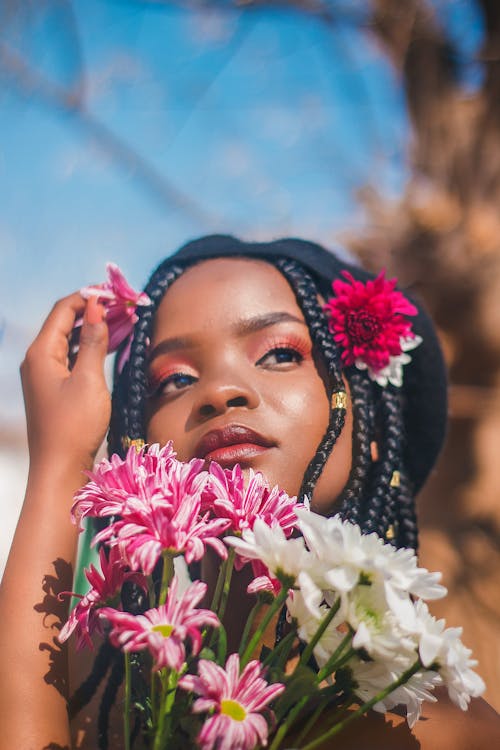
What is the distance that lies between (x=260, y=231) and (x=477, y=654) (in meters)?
2.69

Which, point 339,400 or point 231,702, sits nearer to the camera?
point 231,702

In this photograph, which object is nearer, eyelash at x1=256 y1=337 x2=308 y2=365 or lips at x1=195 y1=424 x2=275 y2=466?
lips at x1=195 y1=424 x2=275 y2=466

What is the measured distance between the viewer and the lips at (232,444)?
1779mm

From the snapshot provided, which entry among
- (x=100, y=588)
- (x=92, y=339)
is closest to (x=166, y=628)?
(x=100, y=588)

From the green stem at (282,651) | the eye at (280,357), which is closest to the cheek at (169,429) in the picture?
the eye at (280,357)

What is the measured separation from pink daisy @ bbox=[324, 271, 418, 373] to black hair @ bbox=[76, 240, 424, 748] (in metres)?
0.04

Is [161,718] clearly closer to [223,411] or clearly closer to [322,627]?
[322,627]

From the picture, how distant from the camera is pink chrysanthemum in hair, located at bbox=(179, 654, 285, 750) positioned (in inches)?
44.0

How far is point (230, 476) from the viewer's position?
1.50 meters

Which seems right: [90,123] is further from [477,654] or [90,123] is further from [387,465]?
[477,654]

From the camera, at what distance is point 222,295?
78.8 inches

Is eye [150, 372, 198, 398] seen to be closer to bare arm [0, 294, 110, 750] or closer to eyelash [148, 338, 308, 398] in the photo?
eyelash [148, 338, 308, 398]

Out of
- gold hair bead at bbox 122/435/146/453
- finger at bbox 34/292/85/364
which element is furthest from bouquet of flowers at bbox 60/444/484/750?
finger at bbox 34/292/85/364

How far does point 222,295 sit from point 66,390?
48 centimetres
